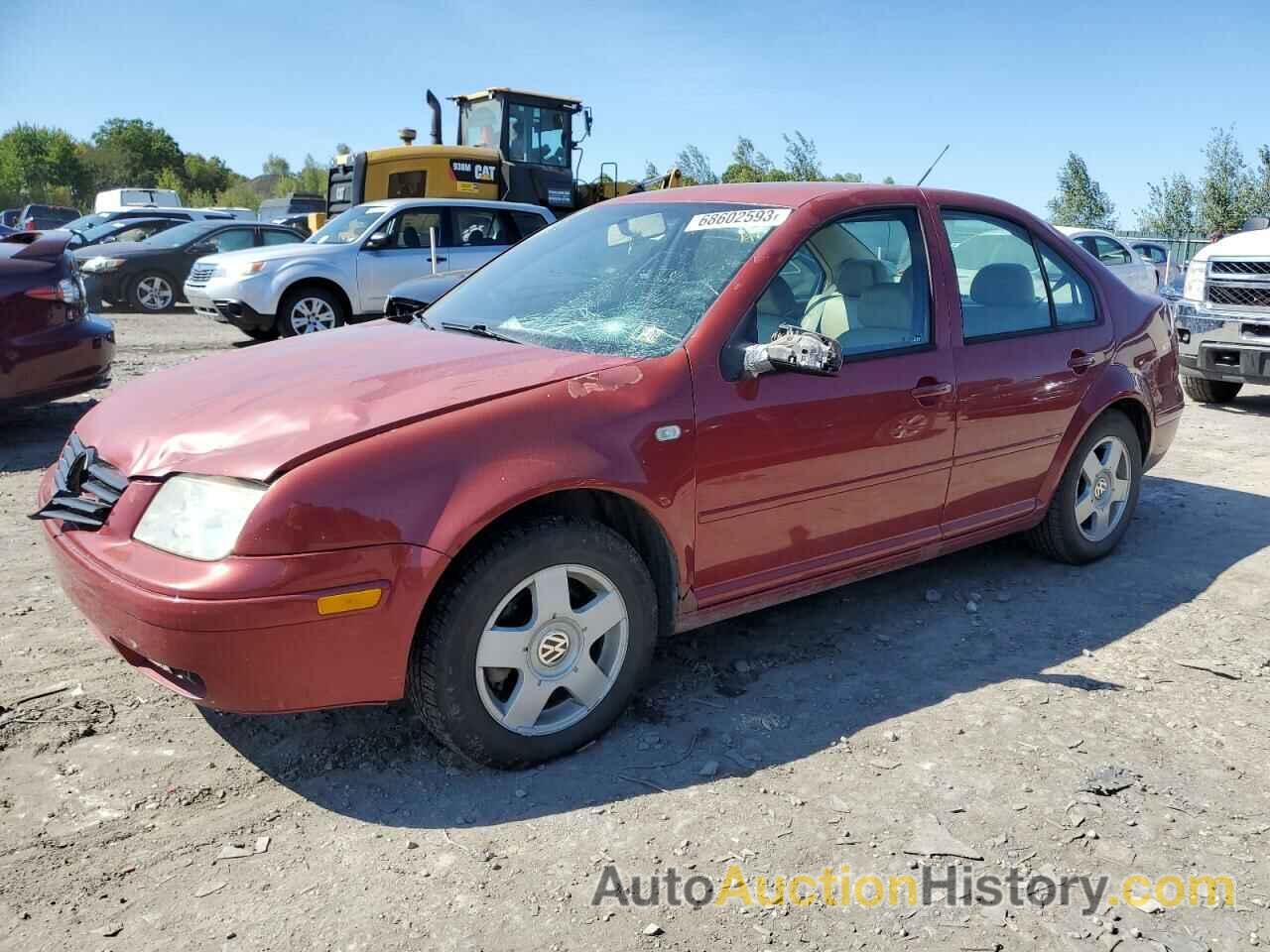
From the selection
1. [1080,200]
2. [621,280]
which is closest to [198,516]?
[621,280]

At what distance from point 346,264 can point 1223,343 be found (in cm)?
889

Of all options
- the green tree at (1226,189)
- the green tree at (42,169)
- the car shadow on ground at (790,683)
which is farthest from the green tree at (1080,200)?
the green tree at (42,169)

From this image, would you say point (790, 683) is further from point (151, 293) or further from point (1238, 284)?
point (151, 293)

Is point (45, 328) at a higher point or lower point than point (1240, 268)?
lower

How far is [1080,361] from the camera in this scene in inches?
172

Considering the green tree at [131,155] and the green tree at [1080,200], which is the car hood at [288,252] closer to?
the green tree at [1080,200]

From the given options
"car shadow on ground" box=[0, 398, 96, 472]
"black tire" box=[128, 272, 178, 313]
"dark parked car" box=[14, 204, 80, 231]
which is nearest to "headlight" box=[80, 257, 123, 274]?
"black tire" box=[128, 272, 178, 313]

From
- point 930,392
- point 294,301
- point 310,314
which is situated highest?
point 930,392

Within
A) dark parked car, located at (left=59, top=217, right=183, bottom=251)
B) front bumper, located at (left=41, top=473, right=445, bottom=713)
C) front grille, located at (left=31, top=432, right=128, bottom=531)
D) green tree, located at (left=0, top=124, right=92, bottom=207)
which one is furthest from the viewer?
green tree, located at (left=0, top=124, right=92, bottom=207)

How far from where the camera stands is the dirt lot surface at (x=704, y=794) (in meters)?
2.34

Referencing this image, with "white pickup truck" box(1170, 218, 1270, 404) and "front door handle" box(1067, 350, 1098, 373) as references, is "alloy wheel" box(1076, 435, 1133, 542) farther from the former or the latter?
"white pickup truck" box(1170, 218, 1270, 404)

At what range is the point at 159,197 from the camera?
32.1 m

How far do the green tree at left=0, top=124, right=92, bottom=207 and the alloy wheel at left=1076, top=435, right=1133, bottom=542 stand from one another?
6882 cm

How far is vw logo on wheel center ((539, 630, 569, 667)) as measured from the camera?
2900 mm
